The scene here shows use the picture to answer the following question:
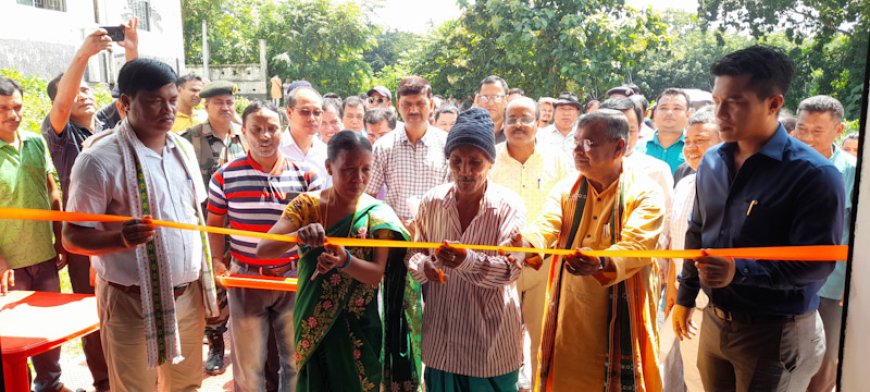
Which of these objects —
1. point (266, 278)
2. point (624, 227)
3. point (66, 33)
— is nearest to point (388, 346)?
point (266, 278)

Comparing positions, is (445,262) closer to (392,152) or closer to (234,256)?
(234,256)

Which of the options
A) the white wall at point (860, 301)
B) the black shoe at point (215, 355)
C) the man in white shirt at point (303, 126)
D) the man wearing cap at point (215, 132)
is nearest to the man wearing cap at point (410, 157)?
the man in white shirt at point (303, 126)

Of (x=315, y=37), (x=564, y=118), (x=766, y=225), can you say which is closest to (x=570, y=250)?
(x=766, y=225)

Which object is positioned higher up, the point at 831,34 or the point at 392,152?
the point at 831,34

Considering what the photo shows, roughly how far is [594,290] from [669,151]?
9.66 feet

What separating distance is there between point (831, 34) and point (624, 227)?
113 centimetres

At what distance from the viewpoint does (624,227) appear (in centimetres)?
281

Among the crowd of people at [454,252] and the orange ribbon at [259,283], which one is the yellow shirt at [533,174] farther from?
the orange ribbon at [259,283]

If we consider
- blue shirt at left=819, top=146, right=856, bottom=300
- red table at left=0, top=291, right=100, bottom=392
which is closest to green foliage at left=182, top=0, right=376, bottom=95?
red table at left=0, top=291, right=100, bottom=392

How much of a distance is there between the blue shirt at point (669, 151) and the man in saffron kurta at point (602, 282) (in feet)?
8.54

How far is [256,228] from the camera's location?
3758 millimetres

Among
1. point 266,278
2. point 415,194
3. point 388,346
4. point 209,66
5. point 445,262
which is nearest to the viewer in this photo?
point 445,262

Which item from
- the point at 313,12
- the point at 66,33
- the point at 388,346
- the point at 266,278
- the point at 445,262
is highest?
the point at 313,12

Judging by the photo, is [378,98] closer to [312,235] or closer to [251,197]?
[251,197]
